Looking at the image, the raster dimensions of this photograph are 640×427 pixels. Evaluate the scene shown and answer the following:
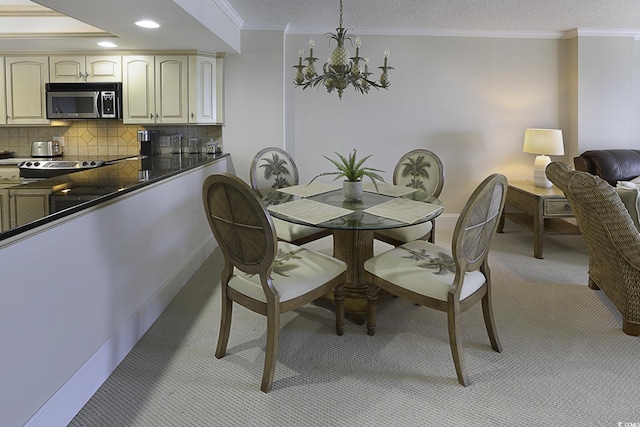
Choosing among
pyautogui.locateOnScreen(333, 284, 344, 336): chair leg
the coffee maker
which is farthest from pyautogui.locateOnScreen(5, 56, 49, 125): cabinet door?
pyautogui.locateOnScreen(333, 284, 344, 336): chair leg

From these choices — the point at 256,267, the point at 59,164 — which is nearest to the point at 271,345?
the point at 256,267

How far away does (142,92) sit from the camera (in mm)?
4434

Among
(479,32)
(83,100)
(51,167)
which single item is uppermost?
(479,32)

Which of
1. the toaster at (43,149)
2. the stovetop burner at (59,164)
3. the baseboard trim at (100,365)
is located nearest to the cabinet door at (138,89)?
the stovetop burner at (59,164)

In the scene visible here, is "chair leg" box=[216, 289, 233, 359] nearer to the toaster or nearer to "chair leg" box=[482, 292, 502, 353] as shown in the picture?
"chair leg" box=[482, 292, 502, 353]

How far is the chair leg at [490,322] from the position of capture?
230 cm

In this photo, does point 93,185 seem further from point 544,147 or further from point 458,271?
point 544,147

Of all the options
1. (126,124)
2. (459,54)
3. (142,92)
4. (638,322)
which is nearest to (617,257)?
(638,322)

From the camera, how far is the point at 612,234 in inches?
97.4

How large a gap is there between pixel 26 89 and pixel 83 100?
0.64 metres

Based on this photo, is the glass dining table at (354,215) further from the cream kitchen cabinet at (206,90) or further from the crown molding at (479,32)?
the crown molding at (479,32)

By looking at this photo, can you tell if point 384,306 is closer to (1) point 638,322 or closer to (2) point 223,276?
(2) point 223,276

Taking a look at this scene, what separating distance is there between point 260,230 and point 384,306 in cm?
136

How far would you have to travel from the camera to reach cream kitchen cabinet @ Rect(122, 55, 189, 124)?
172 inches
